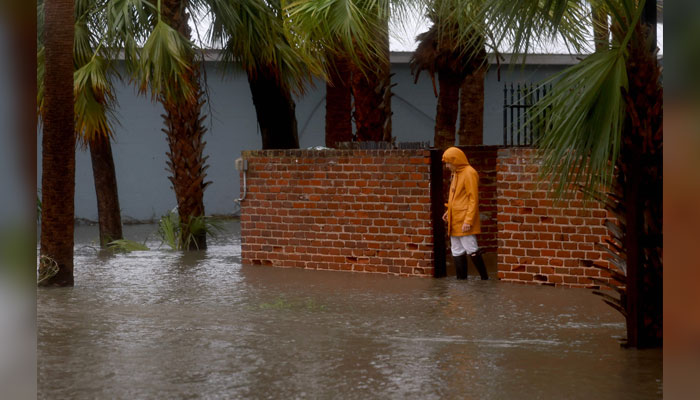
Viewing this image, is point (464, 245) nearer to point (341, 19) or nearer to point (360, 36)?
point (360, 36)

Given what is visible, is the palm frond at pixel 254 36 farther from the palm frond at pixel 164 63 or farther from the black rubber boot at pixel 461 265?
the black rubber boot at pixel 461 265

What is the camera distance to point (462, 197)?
12070 millimetres

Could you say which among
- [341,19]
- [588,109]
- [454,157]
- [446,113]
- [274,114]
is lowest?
[454,157]

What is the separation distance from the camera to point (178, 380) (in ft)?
22.6

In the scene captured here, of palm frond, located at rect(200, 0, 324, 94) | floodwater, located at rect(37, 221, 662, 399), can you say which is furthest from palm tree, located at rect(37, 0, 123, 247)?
floodwater, located at rect(37, 221, 662, 399)

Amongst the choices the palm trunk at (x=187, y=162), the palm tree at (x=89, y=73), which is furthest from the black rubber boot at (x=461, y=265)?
the palm trunk at (x=187, y=162)

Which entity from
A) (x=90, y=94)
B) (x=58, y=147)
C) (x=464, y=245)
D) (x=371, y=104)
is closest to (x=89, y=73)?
(x=90, y=94)

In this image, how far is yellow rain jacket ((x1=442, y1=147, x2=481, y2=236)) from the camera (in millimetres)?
11992

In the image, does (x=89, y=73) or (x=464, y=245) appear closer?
(x=464, y=245)

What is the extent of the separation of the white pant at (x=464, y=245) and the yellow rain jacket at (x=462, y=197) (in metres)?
0.07

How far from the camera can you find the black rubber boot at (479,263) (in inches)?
472

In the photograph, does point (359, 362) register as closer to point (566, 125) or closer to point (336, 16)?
point (566, 125)

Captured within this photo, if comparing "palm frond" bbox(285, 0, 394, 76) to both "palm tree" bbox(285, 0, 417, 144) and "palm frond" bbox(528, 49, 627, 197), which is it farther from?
"palm frond" bbox(528, 49, 627, 197)

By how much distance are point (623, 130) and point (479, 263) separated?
4.93m
